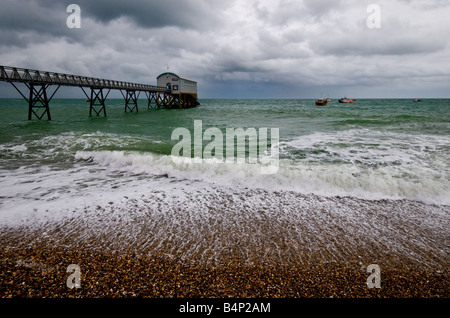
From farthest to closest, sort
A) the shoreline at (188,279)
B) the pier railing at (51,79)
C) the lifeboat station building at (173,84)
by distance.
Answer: the lifeboat station building at (173,84)
the pier railing at (51,79)
the shoreline at (188,279)

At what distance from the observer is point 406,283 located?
10.2 feet

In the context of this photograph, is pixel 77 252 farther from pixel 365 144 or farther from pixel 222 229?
pixel 365 144

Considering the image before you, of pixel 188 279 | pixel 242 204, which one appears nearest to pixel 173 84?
pixel 242 204

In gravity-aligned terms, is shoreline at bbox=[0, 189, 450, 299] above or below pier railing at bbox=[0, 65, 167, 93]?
below

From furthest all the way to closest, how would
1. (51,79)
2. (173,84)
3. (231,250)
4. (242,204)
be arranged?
(173,84) → (51,79) → (242,204) → (231,250)

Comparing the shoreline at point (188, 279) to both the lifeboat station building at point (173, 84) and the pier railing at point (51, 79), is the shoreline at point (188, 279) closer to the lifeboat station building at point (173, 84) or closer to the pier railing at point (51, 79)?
the pier railing at point (51, 79)

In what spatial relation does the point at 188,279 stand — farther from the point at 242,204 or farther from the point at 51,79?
the point at 51,79

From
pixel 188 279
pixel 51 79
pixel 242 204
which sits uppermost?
pixel 51 79

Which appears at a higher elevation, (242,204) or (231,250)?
(242,204)

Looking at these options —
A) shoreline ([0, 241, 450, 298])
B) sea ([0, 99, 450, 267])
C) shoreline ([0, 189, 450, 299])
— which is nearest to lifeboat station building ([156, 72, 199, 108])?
sea ([0, 99, 450, 267])

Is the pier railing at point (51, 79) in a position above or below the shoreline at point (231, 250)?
above

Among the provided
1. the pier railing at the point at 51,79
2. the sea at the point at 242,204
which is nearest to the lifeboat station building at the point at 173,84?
the pier railing at the point at 51,79

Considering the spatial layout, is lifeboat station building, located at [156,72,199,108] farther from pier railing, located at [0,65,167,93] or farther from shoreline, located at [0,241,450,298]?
shoreline, located at [0,241,450,298]
